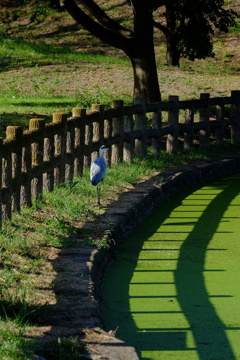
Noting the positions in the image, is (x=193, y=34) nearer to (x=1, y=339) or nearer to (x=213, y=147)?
(x=213, y=147)

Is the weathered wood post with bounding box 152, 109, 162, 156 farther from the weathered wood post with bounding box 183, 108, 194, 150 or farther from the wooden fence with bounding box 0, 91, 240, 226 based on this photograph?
the weathered wood post with bounding box 183, 108, 194, 150

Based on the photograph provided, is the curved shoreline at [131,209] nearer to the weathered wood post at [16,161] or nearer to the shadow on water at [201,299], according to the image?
the shadow on water at [201,299]

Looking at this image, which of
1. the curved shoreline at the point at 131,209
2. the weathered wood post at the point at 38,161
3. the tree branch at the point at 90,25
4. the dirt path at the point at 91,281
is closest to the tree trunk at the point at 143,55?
the tree branch at the point at 90,25

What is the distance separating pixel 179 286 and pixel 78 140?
418 cm

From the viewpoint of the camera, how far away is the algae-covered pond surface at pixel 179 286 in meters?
6.08

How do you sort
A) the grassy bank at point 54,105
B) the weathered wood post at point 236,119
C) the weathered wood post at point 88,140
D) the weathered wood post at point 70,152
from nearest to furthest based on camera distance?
the grassy bank at point 54,105
the weathered wood post at point 70,152
the weathered wood post at point 88,140
the weathered wood post at point 236,119

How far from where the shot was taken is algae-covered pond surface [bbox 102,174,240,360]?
6.08 metres

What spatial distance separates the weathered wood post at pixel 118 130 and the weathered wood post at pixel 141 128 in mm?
982

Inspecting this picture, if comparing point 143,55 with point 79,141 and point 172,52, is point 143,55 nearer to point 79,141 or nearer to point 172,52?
point 79,141

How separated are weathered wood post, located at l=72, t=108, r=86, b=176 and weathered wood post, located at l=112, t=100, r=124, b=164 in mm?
1575

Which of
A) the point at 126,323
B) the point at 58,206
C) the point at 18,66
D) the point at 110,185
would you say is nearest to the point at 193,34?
the point at 18,66

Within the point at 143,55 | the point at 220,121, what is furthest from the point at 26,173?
the point at 143,55

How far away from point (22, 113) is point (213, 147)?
4.64 meters

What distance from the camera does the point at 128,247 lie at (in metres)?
9.09
